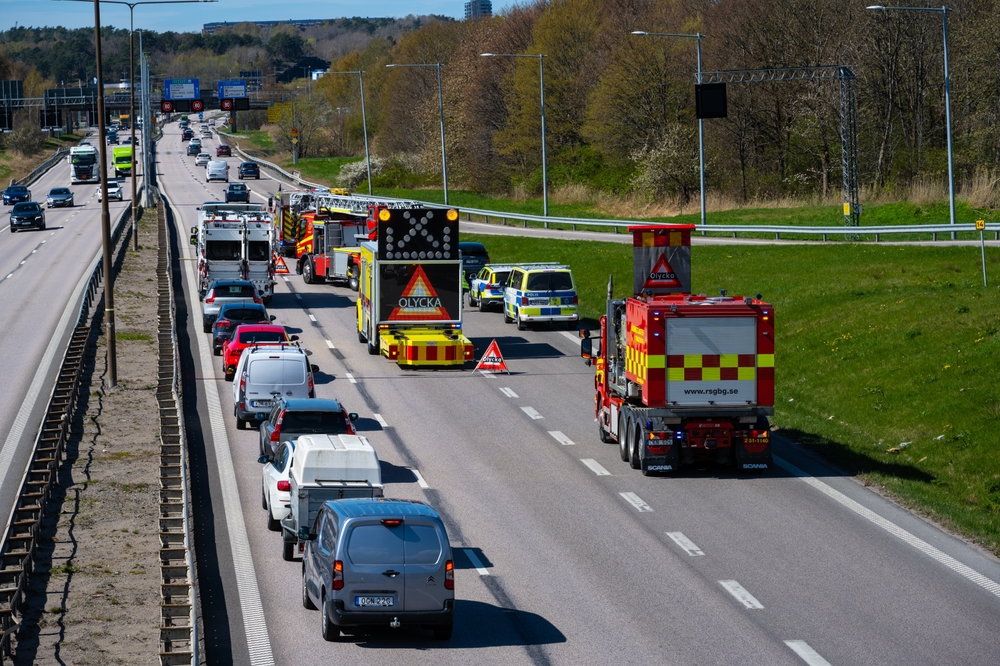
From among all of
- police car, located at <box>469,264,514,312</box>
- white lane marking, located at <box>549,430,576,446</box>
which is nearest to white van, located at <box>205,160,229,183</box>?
police car, located at <box>469,264,514,312</box>

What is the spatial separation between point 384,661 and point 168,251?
46518mm

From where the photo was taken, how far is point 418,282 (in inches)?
1475

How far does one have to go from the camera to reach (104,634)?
647 inches

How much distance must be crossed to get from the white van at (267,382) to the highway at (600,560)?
57cm

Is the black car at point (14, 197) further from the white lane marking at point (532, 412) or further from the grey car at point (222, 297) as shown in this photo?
the white lane marking at point (532, 412)

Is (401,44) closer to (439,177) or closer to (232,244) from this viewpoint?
(439,177)

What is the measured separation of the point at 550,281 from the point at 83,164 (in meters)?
92.4

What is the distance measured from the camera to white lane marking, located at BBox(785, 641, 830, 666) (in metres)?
14.9

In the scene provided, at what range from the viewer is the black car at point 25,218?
268 ft

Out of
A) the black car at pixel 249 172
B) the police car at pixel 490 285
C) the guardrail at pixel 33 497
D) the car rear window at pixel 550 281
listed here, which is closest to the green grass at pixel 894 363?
the police car at pixel 490 285

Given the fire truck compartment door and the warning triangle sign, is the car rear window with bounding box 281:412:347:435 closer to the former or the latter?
the fire truck compartment door

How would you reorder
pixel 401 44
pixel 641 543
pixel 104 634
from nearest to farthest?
1. pixel 104 634
2. pixel 641 543
3. pixel 401 44

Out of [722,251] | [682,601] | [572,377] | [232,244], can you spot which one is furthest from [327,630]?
[722,251]

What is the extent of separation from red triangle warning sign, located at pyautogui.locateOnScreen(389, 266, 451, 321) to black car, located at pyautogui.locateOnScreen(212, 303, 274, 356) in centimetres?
444
